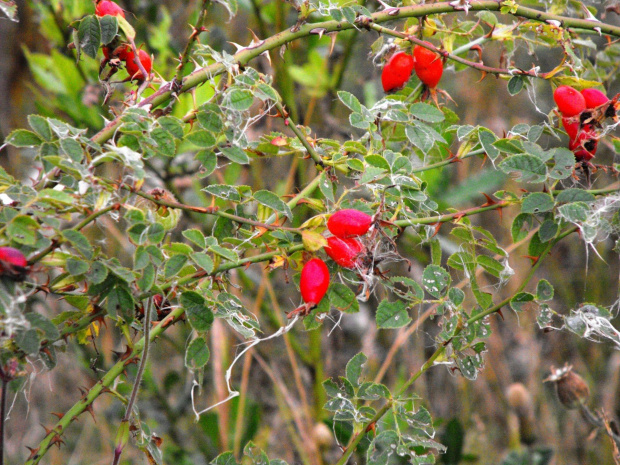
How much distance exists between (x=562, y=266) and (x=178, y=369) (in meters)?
2.16

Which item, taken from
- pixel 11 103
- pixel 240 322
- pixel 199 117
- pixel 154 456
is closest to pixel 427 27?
pixel 199 117

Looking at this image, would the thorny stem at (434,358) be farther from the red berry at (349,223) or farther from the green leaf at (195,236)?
the green leaf at (195,236)

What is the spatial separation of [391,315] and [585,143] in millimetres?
406

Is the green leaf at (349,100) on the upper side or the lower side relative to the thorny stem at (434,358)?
upper

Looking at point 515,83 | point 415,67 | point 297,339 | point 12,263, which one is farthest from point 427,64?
point 297,339

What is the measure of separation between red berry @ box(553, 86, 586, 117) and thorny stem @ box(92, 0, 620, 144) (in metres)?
0.12

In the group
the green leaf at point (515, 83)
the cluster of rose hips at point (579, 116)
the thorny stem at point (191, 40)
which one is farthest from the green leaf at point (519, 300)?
the thorny stem at point (191, 40)

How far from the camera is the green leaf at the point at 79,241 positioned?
70cm

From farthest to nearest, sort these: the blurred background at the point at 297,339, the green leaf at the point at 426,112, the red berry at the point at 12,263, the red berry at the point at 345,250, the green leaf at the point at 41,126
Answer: the blurred background at the point at 297,339 → the green leaf at the point at 426,112 → the red berry at the point at 345,250 → the green leaf at the point at 41,126 → the red berry at the point at 12,263

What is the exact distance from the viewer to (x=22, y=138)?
2.58 feet

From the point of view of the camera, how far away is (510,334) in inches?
124

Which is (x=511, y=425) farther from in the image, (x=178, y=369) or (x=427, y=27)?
(x=427, y=27)

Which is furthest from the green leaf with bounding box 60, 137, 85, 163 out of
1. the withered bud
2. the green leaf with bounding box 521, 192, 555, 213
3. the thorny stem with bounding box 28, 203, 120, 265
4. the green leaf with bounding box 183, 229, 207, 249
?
the withered bud

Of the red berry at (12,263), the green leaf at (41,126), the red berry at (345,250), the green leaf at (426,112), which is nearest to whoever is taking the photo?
the red berry at (12,263)
